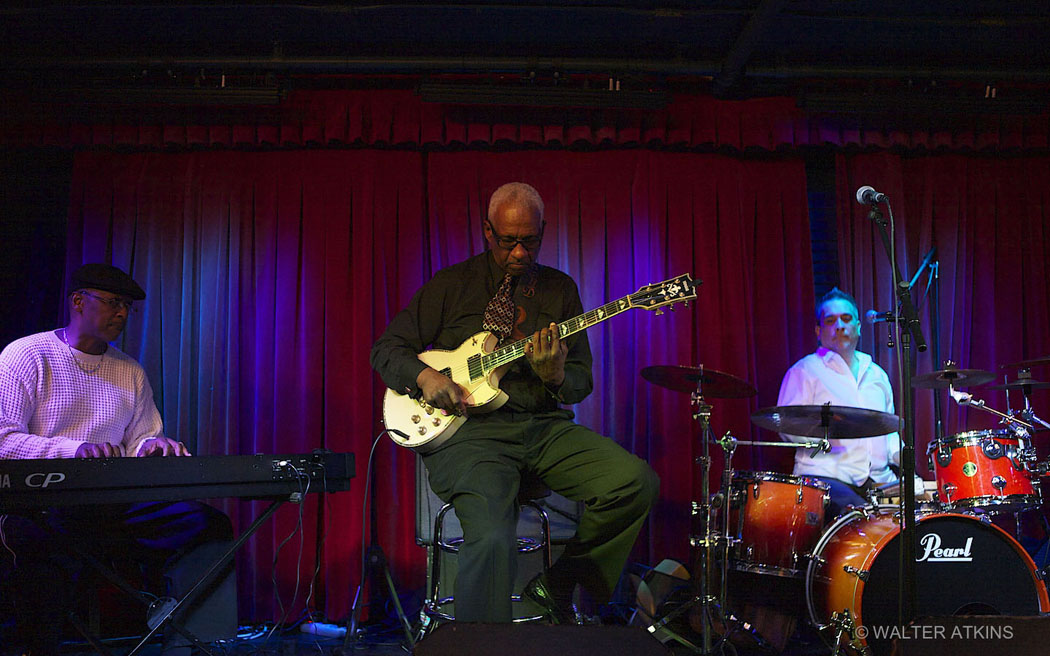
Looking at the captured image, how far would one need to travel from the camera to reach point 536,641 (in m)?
2.36

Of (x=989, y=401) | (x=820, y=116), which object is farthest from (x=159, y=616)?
(x=989, y=401)

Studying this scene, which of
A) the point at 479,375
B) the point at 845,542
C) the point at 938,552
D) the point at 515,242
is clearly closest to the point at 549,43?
the point at 515,242

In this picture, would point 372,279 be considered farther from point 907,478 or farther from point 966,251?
point 966,251

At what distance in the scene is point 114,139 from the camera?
17.5 feet

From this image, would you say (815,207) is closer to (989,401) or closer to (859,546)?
(989,401)

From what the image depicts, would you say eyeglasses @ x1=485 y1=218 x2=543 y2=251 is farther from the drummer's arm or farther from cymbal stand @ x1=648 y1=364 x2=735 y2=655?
the drummer's arm

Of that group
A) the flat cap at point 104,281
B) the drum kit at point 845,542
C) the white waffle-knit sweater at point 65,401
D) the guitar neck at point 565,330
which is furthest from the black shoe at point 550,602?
the flat cap at point 104,281

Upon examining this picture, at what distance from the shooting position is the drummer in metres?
4.83

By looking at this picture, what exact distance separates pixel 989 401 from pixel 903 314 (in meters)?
3.01

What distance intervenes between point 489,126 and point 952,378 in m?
3.09

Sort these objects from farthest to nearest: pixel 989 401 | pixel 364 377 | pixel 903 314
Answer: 1. pixel 989 401
2. pixel 364 377
3. pixel 903 314

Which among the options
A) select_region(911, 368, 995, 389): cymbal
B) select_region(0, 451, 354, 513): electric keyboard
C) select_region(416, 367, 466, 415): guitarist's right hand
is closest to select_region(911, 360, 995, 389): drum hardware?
select_region(911, 368, 995, 389): cymbal

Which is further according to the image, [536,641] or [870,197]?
[870,197]

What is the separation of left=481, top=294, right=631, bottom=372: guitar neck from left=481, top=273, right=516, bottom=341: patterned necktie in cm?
19
